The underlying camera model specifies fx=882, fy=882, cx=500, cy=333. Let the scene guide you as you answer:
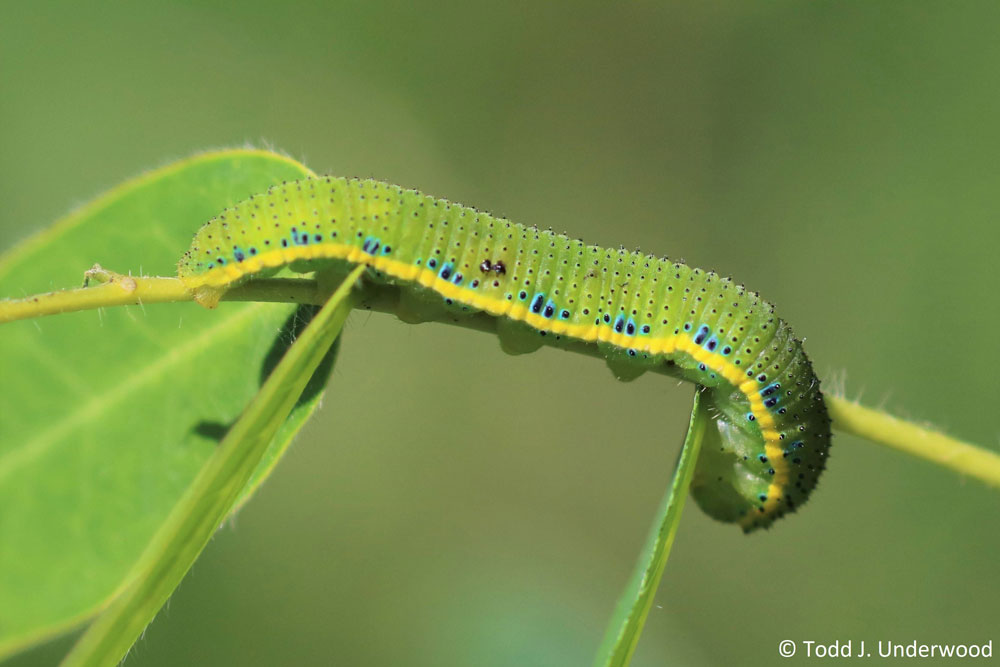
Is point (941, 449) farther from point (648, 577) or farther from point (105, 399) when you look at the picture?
point (105, 399)

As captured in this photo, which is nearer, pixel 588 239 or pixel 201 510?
pixel 201 510

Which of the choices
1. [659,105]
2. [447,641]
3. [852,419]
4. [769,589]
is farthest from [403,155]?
[852,419]

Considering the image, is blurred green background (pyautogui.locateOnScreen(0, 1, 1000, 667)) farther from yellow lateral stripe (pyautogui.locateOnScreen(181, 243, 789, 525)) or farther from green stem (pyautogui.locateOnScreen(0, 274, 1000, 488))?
green stem (pyautogui.locateOnScreen(0, 274, 1000, 488))

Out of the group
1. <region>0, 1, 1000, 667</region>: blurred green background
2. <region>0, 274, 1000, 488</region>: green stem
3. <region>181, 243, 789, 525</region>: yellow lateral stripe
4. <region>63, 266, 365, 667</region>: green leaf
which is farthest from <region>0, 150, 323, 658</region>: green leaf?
<region>0, 1, 1000, 667</region>: blurred green background

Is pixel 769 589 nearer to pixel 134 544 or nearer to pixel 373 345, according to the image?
pixel 373 345

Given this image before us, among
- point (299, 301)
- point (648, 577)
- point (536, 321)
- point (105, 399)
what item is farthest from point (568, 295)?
point (105, 399)

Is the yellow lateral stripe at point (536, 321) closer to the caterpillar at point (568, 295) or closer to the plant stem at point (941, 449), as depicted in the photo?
the caterpillar at point (568, 295)

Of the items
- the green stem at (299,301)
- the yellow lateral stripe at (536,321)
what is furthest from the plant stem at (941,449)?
the yellow lateral stripe at (536,321)
